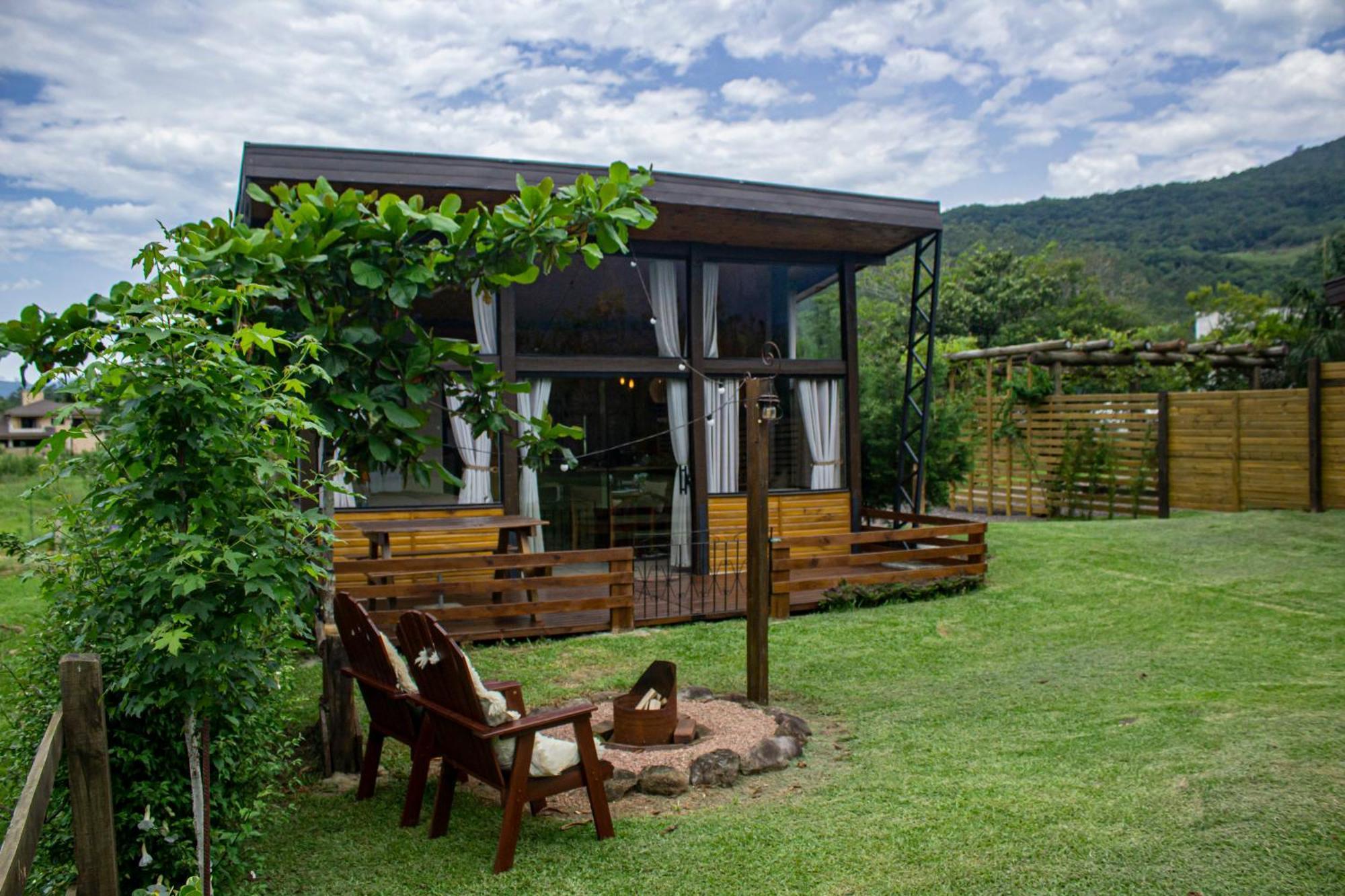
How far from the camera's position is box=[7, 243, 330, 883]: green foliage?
2.82 metres

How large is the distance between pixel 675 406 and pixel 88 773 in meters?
7.89

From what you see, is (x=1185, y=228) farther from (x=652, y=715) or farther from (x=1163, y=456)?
(x=652, y=715)

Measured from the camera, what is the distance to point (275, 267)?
395cm

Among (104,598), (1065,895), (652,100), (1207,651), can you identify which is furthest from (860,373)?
(652,100)

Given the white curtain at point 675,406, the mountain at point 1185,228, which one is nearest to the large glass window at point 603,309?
the white curtain at point 675,406

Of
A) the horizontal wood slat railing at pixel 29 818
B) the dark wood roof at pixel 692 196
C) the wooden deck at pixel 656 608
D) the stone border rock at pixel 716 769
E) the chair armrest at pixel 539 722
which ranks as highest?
the dark wood roof at pixel 692 196

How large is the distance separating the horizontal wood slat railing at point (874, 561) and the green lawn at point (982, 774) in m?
0.53

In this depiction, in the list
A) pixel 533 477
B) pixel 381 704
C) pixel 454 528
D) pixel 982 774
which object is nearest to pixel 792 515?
pixel 533 477

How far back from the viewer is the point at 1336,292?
9.72 metres

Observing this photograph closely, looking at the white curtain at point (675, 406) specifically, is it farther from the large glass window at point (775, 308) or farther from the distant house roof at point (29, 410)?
the distant house roof at point (29, 410)

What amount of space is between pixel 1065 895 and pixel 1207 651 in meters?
4.23

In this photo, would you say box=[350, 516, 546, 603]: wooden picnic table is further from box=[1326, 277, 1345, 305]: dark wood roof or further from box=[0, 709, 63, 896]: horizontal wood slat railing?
box=[1326, 277, 1345, 305]: dark wood roof

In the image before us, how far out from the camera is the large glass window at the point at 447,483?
28.9ft

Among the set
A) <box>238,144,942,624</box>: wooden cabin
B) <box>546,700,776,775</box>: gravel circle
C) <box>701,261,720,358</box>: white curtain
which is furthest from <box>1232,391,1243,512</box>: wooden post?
<box>546,700,776,775</box>: gravel circle
